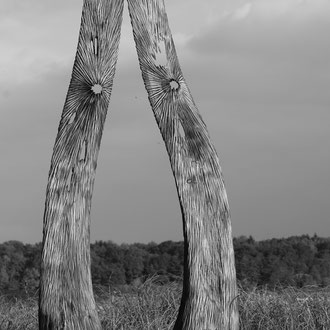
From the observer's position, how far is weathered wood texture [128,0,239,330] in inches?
279

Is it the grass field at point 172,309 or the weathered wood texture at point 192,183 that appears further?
the grass field at point 172,309

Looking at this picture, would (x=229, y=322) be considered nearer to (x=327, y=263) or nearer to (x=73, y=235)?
(x=73, y=235)

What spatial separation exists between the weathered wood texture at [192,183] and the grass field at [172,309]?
155 centimetres

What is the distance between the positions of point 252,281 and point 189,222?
4.05 m

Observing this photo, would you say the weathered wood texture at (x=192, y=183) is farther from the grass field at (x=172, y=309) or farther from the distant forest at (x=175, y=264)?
the distant forest at (x=175, y=264)

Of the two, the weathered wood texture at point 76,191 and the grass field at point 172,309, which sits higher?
the weathered wood texture at point 76,191

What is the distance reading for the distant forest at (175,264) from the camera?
10797 millimetres

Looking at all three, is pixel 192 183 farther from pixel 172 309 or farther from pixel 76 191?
pixel 172 309

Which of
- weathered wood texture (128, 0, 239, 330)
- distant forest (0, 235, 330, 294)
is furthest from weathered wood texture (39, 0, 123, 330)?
distant forest (0, 235, 330, 294)

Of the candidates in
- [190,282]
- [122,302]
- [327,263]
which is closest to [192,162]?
[190,282]

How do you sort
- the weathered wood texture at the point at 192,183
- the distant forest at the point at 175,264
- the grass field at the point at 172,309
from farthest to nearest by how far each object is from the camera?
the distant forest at the point at 175,264 < the grass field at the point at 172,309 < the weathered wood texture at the point at 192,183

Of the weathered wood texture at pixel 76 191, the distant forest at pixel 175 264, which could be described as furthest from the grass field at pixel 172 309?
the weathered wood texture at pixel 76 191

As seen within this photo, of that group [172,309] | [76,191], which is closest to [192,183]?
[76,191]

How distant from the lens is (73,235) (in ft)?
23.4
